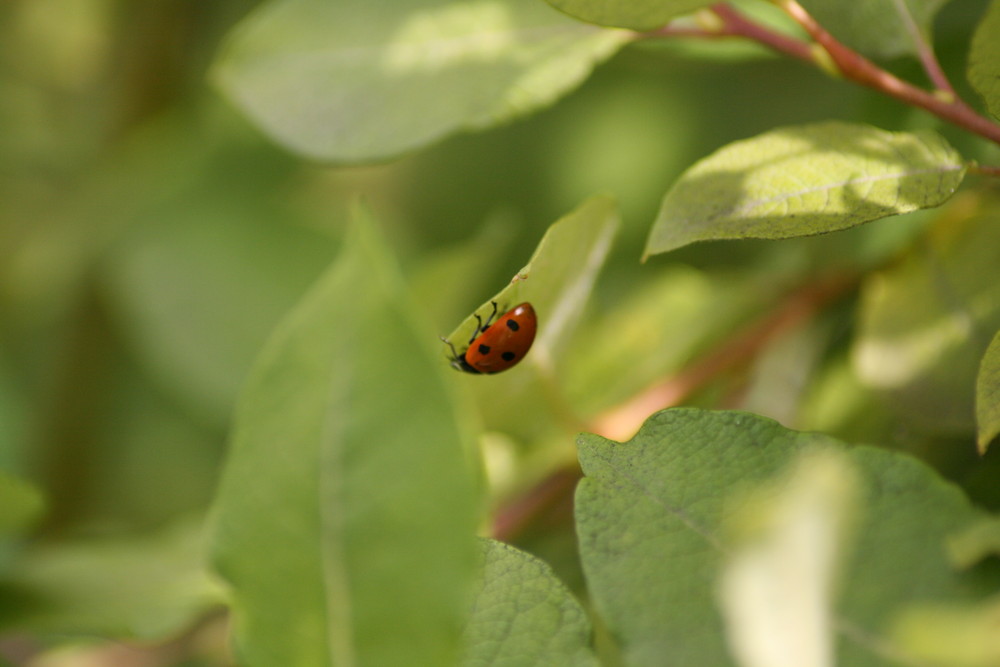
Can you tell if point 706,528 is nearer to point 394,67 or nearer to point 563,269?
point 563,269

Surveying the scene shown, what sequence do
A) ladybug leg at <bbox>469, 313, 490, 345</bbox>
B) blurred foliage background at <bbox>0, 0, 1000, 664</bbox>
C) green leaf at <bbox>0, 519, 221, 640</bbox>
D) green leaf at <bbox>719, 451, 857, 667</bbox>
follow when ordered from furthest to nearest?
blurred foliage background at <bbox>0, 0, 1000, 664</bbox>
green leaf at <bbox>0, 519, 221, 640</bbox>
ladybug leg at <bbox>469, 313, 490, 345</bbox>
green leaf at <bbox>719, 451, 857, 667</bbox>

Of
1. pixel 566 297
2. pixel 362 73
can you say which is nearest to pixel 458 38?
pixel 362 73

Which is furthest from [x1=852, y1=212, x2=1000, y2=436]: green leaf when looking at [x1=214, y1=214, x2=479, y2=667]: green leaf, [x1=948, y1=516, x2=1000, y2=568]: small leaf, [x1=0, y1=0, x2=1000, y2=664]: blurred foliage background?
[x1=214, y1=214, x2=479, y2=667]: green leaf

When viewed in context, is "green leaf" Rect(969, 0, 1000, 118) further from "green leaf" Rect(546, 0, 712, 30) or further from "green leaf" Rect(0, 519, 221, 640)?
"green leaf" Rect(0, 519, 221, 640)

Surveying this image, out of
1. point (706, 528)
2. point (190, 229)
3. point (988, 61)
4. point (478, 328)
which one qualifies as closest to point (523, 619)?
point (706, 528)

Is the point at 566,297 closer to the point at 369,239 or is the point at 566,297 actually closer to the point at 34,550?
the point at 369,239

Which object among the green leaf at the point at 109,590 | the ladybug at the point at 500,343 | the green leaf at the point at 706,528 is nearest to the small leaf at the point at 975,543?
the green leaf at the point at 706,528
